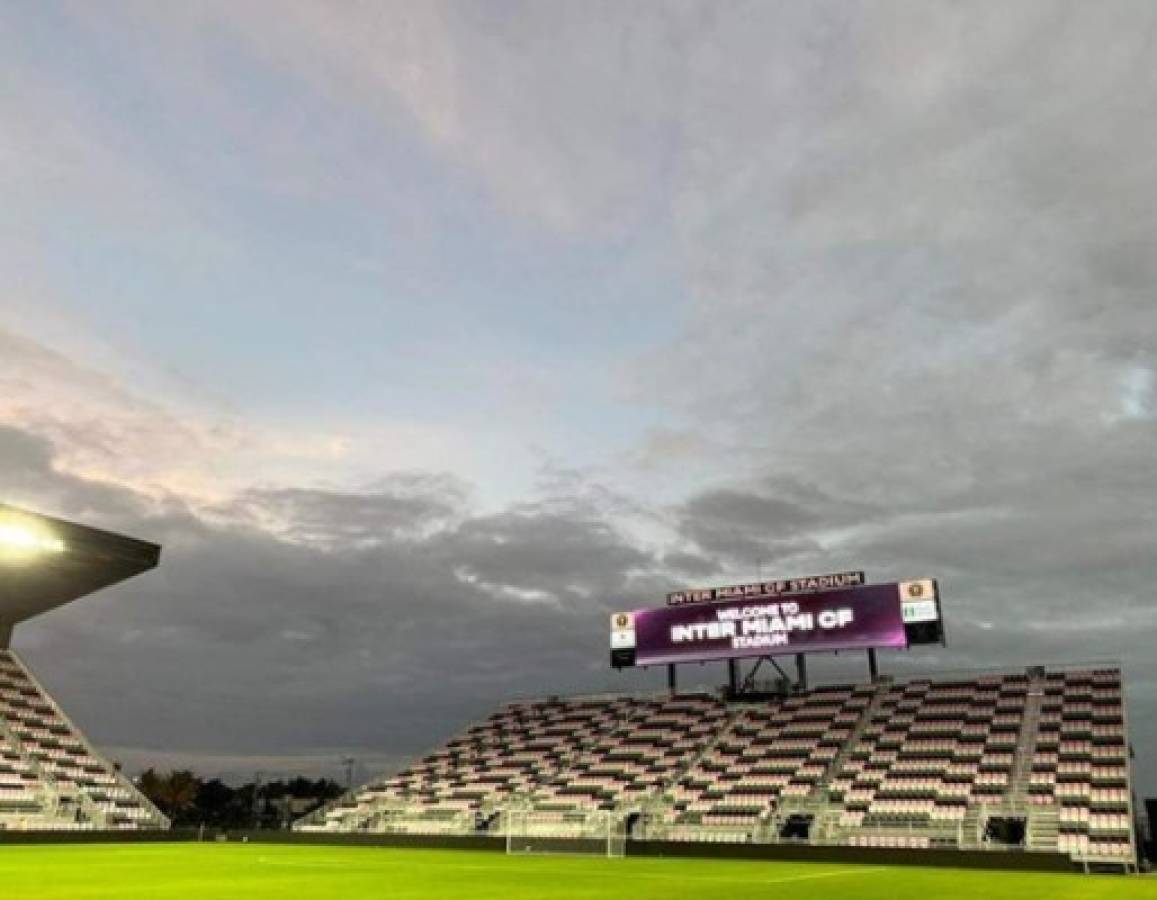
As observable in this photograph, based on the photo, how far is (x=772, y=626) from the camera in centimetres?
5981

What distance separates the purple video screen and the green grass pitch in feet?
68.3

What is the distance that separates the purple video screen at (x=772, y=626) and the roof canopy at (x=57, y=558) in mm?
31957

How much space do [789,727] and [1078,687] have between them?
Answer: 17272mm

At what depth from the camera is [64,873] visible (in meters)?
30.4

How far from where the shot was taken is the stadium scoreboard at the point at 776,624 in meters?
56.2

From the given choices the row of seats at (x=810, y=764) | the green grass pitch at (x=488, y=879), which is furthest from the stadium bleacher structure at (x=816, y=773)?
the green grass pitch at (x=488, y=879)

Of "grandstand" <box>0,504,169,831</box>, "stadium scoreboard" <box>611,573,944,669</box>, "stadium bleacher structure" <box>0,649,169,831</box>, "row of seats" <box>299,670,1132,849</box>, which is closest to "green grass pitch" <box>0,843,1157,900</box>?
"row of seats" <box>299,670,1132,849</box>

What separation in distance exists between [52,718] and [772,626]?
1994 inches

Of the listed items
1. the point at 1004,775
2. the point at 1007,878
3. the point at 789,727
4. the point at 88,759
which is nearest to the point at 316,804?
the point at 88,759

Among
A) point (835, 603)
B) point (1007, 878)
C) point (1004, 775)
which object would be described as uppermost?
point (835, 603)

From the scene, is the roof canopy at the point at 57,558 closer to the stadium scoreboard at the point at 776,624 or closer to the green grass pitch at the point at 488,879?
the green grass pitch at the point at 488,879

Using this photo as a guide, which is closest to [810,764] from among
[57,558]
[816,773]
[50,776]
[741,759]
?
[816,773]

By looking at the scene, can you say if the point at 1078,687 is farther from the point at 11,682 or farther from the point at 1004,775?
the point at 11,682

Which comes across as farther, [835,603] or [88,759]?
[88,759]
